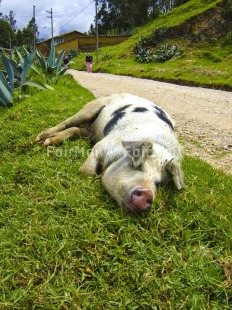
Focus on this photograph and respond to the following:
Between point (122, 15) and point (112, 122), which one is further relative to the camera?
point (122, 15)

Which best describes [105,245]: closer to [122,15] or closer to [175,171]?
[175,171]

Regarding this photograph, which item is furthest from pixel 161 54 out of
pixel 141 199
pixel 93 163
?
pixel 141 199

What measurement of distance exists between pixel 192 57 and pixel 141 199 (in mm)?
20939

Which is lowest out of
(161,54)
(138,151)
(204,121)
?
(204,121)

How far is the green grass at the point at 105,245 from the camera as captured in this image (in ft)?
6.91

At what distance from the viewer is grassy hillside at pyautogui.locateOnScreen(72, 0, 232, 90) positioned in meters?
15.6

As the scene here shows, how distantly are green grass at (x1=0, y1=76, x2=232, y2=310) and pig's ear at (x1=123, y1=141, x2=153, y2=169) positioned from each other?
350 millimetres

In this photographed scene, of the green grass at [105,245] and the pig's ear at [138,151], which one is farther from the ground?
the pig's ear at [138,151]

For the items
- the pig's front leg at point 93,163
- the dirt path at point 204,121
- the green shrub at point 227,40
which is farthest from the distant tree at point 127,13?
the pig's front leg at point 93,163

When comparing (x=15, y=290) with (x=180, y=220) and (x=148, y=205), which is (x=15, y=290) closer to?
(x=148, y=205)

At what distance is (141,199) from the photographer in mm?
2646

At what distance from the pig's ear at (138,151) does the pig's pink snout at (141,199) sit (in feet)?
1.11

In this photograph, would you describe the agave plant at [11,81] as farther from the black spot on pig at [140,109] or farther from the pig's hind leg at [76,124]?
the black spot on pig at [140,109]

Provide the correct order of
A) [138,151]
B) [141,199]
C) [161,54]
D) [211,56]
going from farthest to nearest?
[161,54] → [211,56] → [138,151] → [141,199]
